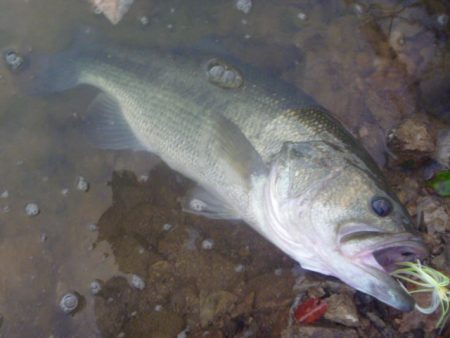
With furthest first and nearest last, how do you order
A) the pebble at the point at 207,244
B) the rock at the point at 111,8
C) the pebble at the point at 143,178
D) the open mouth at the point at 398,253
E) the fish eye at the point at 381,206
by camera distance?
the rock at the point at 111,8 → the pebble at the point at 143,178 → the pebble at the point at 207,244 → the fish eye at the point at 381,206 → the open mouth at the point at 398,253

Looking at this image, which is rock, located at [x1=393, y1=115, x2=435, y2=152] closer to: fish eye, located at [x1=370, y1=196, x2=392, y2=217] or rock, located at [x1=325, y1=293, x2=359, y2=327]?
fish eye, located at [x1=370, y1=196, x2=392, y2=217]

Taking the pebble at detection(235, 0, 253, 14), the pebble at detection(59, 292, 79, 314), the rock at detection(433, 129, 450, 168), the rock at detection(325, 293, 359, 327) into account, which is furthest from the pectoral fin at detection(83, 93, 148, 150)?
the rock at detection(433, 129, 450, 168)

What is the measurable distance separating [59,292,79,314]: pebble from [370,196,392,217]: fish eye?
88.8 inches

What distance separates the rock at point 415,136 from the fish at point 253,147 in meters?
0.67

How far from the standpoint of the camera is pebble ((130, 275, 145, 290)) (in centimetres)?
312

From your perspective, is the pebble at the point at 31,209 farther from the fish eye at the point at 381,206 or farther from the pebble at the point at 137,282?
the fish eye at the point at 381,206

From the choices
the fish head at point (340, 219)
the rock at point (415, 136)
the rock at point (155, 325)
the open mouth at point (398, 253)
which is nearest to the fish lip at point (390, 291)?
the fish head at point (340, 219)

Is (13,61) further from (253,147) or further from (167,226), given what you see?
(253,147)

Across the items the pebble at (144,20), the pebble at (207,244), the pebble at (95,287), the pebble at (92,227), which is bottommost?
the pebble at (95,287)

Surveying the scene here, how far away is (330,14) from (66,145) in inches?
102

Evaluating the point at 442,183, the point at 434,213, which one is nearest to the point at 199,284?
the point at 434,213

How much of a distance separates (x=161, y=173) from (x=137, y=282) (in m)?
0.90

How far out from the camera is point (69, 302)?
121 inches

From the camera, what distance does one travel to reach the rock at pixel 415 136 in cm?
299
